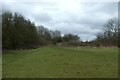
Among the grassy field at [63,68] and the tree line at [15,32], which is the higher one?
the tree line at [15,32]

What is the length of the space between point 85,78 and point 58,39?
248ft

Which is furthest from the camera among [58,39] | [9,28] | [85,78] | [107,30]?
[58,39]

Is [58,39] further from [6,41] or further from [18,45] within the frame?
[6,41]

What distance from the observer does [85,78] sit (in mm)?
10398

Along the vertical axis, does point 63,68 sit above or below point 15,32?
below

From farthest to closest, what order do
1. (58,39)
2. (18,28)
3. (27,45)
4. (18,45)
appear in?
(58,39) → (27,45) → (18,45) → (18,28)

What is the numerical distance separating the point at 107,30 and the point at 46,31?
32269 millimetres

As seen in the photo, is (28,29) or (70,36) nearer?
(28,29)

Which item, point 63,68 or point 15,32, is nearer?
point 63,68

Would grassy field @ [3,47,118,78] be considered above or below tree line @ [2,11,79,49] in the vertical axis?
below

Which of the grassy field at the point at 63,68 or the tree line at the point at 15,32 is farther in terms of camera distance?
the tree line at the point at 15,32

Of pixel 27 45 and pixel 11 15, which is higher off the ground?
pixel 11 15

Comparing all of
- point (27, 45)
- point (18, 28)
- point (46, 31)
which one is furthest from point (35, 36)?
point (46, 31)

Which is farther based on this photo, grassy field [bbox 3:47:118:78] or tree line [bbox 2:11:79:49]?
tree line [bbox 2:11:79:49]
